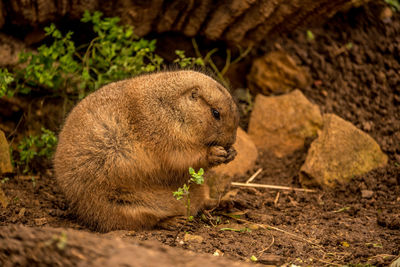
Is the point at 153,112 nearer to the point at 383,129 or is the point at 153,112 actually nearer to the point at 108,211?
the point at 108,211

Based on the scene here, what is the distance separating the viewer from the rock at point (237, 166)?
5.89m

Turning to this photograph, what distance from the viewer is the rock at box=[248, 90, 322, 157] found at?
22.2 ft

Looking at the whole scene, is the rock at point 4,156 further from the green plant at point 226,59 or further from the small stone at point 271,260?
the small stone at point 271,260

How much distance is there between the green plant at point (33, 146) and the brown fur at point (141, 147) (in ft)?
2.96

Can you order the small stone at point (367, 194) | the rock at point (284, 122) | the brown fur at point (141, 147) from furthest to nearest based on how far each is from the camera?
the rock at point (284, 122) < the small stone at point (367, 194) < the brown fur at point (141, 147)

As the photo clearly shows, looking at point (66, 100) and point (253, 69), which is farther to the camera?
→ point (253, 69)

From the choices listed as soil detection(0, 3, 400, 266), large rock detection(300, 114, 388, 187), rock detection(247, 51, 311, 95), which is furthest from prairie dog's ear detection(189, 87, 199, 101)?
rock detection(247, 51, 311, 95)

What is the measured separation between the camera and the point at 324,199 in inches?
218

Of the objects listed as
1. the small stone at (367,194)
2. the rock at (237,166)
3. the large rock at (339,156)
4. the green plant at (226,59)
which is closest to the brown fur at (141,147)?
the rock at (237,166)

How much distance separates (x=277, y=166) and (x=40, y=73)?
3.51 meters

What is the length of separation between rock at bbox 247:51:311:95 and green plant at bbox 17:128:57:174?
3494 millimetres

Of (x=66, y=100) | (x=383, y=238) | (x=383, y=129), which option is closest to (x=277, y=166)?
(x=383, y=129)

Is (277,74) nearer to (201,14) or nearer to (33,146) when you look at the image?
(201,14)

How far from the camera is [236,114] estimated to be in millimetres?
4828
